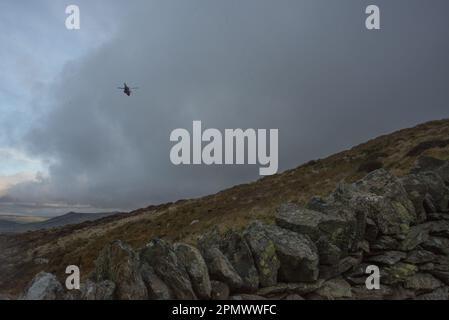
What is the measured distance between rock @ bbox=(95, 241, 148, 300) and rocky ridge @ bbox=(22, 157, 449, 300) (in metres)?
0.02

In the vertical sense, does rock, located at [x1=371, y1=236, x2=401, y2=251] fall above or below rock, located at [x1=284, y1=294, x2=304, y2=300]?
above

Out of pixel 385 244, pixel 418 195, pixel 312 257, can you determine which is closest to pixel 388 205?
pixel 385 244

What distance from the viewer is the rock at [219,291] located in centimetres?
966

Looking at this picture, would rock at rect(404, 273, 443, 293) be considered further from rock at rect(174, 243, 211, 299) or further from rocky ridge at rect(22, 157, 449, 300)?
rock at rect(174, 243, 211, 299)

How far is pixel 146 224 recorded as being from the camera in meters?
50.4

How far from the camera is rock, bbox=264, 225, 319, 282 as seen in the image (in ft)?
34.6

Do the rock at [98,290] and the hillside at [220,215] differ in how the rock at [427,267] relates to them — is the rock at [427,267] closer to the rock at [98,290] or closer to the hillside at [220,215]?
the rock at [98,290]

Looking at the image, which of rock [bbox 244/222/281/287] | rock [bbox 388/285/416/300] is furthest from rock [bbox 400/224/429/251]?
rock [bbox 244/222/281/287]

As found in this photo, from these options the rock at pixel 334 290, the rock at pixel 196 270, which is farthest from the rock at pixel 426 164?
the rock at pixel 196 270

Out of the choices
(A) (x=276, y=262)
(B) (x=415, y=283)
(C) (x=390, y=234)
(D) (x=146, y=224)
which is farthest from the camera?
(D) (x=146, y=224)

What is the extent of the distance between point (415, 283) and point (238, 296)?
5.92 metres

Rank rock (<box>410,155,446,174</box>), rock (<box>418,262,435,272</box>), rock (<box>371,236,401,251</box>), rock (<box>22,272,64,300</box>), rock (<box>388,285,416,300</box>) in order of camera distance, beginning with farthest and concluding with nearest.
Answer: rock (<box>410,155,446,174</box>) < rock (<box>371,236,401,251</box>) < rock (<box>418,262,435,272</box>) < rock (<box>388,285,416,300</box>) < rock (<box>22,272,64,300</box>)
